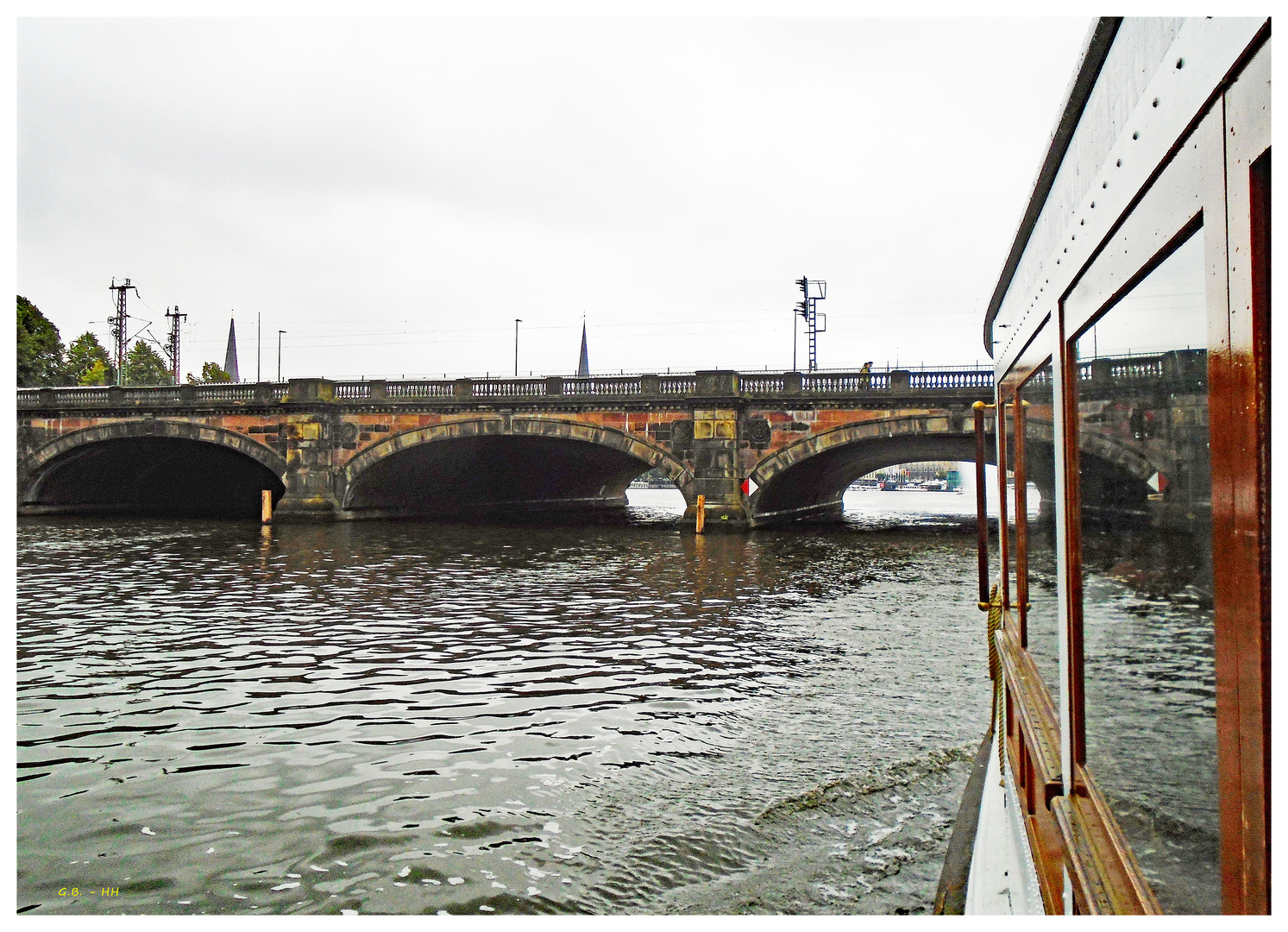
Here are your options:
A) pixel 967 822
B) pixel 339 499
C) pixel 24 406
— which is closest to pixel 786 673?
pixel 967 822

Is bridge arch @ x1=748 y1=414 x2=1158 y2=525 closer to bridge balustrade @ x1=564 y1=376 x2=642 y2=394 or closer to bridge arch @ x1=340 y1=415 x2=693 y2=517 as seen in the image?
bridge arch @ x1=340 y1=415 x2=693 y2=517

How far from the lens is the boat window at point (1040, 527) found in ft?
8.63

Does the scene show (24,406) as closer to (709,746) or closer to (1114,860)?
(709,746)

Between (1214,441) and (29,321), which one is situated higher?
(29,321)

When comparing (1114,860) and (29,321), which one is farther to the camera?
(29,321)

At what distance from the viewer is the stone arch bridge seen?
75.9 feet

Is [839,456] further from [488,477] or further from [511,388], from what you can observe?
[488,477]

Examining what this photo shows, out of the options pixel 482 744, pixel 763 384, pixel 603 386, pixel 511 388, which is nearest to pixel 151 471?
pixel 511 388

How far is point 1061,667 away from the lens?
7.39 ft

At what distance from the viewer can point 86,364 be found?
174ft

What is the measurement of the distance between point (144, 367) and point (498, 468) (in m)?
37.4

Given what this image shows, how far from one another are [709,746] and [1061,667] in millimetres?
3827

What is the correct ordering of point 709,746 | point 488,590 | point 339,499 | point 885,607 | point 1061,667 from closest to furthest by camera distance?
point 1061,667 → point 709,746 → point 885,607 → point 488,590 → point 339,499

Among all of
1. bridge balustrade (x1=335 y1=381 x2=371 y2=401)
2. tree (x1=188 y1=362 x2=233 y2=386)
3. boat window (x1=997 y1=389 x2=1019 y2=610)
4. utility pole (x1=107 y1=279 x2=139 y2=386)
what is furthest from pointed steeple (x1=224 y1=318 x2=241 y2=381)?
boat window (x1=997 y1=389 x2=1019 y2=610)
